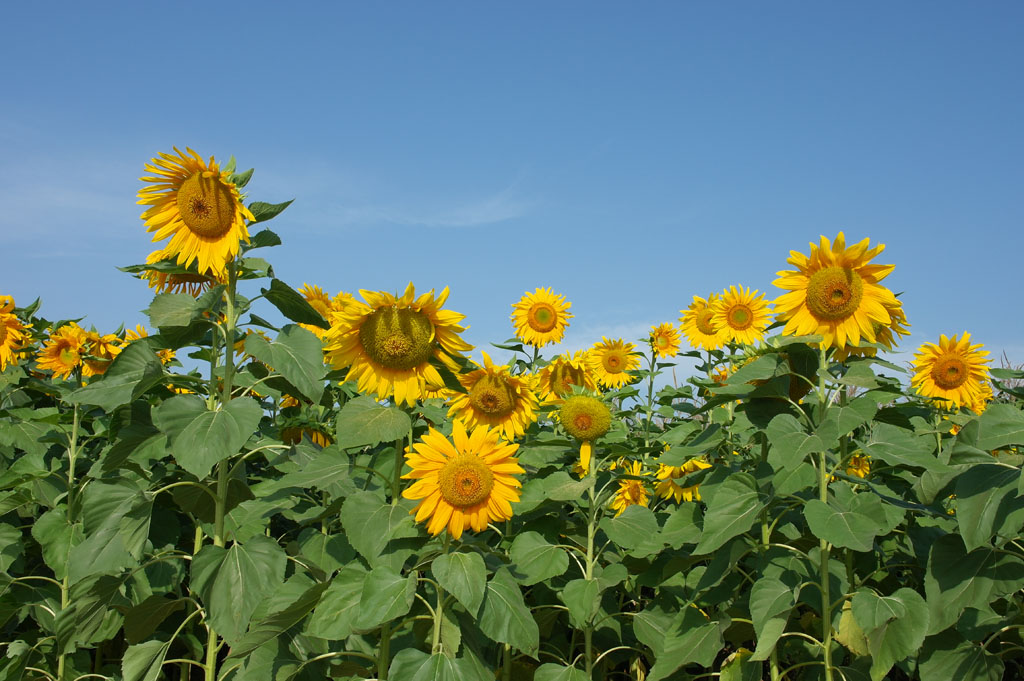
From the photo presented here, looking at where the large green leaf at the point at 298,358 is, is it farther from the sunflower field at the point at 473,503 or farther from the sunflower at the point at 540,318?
the sunflower at the point at 540,318

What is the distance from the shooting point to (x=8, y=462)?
18.5 feet

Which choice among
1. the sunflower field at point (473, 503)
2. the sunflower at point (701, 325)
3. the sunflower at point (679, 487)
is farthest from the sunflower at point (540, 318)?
the sunflower field at point (473, 503)

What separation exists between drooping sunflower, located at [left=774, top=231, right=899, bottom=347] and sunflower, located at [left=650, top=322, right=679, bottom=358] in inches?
Answer: 171

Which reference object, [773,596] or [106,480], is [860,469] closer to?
[773,596]

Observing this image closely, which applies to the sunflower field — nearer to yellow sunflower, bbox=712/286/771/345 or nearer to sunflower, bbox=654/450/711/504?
sunflower, bbox=654/450/711/504

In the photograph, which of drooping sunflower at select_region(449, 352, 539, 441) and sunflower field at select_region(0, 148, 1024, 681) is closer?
sunflower field at select_region(0, 148, 1024, 681)

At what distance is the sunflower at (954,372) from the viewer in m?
5.95

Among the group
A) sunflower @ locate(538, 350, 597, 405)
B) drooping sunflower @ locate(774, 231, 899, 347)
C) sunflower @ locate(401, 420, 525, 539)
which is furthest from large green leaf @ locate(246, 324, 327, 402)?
sunflower @ locate(538, 350, 597, 405)

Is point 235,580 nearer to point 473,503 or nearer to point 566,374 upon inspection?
point 473,503

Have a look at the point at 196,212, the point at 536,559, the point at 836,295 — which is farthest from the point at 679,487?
the point at 196,212

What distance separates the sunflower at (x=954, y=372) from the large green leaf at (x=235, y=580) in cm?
503

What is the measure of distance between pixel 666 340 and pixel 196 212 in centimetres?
564

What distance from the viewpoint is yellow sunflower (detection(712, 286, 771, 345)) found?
7.43m

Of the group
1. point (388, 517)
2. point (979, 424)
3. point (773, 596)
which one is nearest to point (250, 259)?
point (388, 517)
